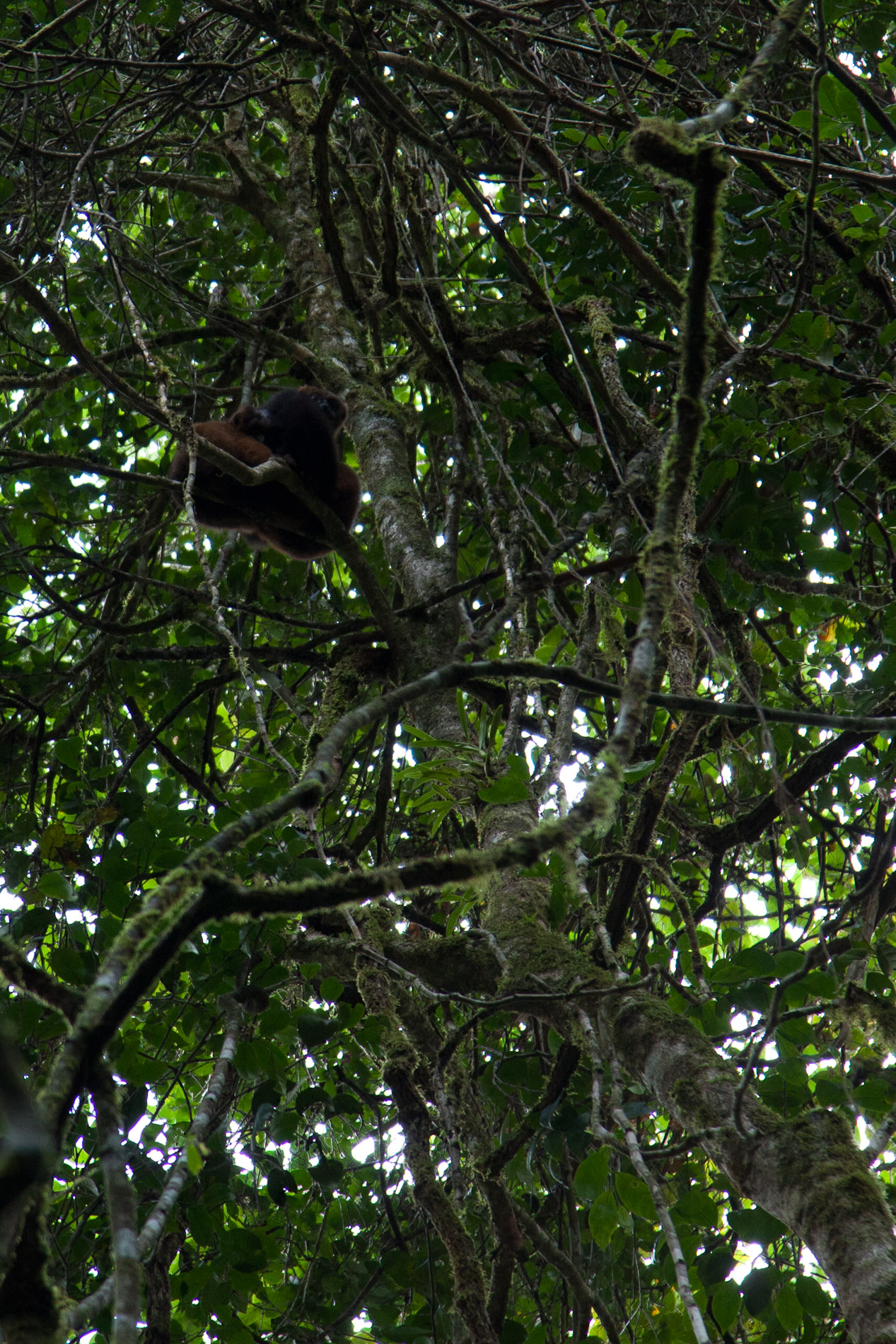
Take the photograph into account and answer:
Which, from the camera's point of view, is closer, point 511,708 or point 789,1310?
point 789,1310

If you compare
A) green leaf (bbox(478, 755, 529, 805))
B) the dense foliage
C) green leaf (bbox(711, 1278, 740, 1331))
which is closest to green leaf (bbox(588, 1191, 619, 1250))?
the dense foliage

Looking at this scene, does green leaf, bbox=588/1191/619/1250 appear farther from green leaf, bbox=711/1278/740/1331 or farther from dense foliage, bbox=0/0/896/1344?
green leaf, bbox=711/1278/740/1331

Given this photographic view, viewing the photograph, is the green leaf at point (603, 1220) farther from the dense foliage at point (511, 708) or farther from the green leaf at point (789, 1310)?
the green leaf at point (789, 1310)

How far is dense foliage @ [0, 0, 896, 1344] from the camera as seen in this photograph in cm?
190

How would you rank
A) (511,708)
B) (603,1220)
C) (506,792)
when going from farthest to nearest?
1. (511,708)
2. (506,792)
3. (603,1220)

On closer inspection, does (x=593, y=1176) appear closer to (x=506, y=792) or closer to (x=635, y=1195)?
(x=635, y=1195)

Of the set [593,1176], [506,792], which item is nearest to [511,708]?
[506,792]

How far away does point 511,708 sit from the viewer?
2.50 meters

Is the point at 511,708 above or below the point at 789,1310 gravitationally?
above

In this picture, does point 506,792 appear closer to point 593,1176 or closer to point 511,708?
point 511,708

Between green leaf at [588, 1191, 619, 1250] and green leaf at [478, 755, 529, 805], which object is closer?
green leaf at [588, 1191, 619, 1250]

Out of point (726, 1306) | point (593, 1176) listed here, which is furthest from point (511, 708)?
point (726, 1306)

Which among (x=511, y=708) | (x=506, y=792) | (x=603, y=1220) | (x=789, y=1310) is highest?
(x=511, y=708)

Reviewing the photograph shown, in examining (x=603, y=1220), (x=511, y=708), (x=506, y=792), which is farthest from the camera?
(x=511, y=708)
